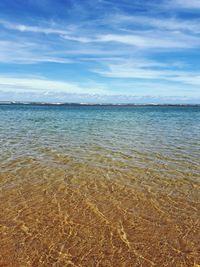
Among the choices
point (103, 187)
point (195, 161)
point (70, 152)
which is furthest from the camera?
point (70, 152)

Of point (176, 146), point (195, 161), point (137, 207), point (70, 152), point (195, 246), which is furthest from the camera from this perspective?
point (176, 146)

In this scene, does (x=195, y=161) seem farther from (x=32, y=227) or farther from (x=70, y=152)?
(x=32, y=227)

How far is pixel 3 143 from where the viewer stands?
16906 mm

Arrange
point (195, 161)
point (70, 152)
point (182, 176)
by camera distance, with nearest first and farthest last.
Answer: point (182, 176) < point (195, 161) < point (70, 152)

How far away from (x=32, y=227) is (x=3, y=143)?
36.9 feet

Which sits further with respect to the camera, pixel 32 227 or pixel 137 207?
pixel 137 207

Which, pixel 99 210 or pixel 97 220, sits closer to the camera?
pixel 97 220

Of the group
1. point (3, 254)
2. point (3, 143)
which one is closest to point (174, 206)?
point (3, 254)

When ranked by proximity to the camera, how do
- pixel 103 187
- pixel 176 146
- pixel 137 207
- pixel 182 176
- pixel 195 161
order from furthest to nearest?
pixel 176 146
pixel 195 161
pixel 182 176
pixel 103 187
pixel 137 207

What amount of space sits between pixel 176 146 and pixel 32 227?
11.8 metres

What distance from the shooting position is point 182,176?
10.5 metres

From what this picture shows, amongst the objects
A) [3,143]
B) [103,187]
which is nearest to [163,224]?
[103,187]

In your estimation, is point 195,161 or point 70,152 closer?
point 195,161

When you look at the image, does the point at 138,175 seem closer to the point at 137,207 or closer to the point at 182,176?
the point at 182,176
